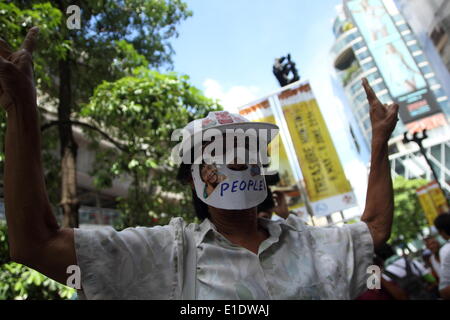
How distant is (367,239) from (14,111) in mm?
1404

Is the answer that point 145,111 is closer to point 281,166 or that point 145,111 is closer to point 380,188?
point 281,166

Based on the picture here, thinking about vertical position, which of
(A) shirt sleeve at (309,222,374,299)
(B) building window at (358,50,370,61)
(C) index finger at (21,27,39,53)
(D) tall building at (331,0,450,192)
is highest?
(B) building window at (358,50,370,61)

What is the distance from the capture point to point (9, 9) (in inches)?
132

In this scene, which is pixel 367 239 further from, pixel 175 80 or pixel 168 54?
pixel 168 54

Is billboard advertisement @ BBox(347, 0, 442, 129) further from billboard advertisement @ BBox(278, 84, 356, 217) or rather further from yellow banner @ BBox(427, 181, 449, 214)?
billboard advertisement @ BBox(278, 84, 356, 217)

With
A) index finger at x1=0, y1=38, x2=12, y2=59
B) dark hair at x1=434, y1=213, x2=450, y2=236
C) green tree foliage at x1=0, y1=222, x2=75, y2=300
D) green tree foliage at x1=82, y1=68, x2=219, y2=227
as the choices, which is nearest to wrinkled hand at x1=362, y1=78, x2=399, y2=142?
index finger at x1=0, y1=38, x2=12, y2=59

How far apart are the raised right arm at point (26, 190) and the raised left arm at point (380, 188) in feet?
4.01

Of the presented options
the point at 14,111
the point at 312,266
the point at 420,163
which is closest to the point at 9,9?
the point at 14,111

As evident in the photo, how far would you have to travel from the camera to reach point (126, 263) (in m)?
1.07

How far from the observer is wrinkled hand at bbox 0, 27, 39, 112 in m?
0.98

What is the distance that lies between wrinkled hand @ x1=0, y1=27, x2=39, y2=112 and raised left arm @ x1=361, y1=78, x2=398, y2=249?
4.60 feet

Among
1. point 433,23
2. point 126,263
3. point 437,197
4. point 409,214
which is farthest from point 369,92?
point 409,214

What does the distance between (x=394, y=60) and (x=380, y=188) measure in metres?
40.2

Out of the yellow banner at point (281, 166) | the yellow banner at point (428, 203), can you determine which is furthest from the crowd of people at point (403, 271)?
the yellow banner at point (428, 203)
